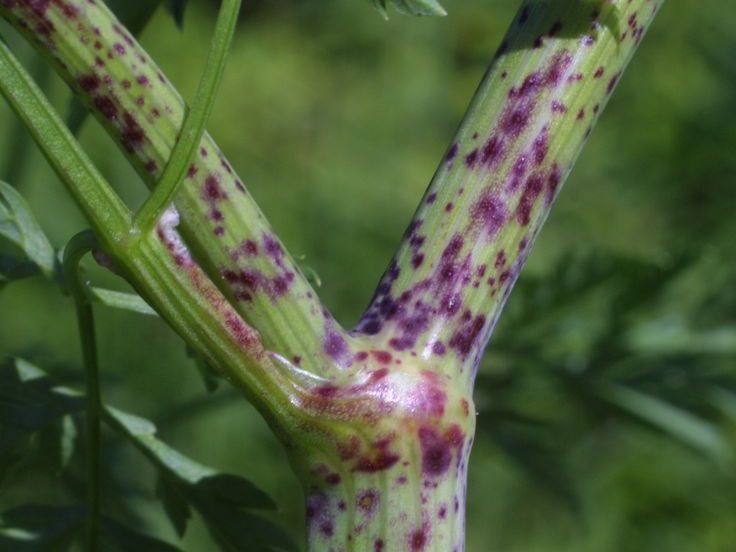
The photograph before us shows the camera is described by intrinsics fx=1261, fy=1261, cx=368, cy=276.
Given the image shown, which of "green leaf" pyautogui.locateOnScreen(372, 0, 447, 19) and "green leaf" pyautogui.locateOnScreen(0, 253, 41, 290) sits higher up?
"green leaf" pyautogui.locateOnScreen(372, 0, 447, 19)

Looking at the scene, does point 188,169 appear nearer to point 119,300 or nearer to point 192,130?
point 192,130

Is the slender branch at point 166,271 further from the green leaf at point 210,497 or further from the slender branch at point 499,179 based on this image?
the green leaf at point 210,497

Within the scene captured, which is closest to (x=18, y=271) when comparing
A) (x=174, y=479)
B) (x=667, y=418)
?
(x=174, y=479)

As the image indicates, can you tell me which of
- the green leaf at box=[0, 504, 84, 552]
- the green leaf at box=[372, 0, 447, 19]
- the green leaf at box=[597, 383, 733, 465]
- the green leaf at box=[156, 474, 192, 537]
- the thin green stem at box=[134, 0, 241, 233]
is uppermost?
the green leaf at box=[597, 383, 733, 465]

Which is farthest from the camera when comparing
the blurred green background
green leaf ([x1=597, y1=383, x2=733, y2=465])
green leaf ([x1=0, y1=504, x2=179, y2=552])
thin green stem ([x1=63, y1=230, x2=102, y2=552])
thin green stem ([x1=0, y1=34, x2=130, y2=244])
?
the blurred green background

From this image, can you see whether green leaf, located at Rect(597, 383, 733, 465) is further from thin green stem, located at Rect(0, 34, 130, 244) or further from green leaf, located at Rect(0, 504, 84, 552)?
thin green stem, located at Rect(0, 34, 130, 244)

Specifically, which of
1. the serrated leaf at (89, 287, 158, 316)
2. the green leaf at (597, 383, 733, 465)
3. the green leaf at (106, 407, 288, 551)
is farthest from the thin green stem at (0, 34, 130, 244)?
the green leaf at (597, 383, 733, 465)

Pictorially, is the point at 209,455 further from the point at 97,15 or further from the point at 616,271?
the point at 97,15

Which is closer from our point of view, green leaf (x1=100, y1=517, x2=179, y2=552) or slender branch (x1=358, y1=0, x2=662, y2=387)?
slender branch (x1=358, y1=0, x2=662, y2=387)

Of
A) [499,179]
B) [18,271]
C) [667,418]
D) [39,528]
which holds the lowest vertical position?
[39,528]
